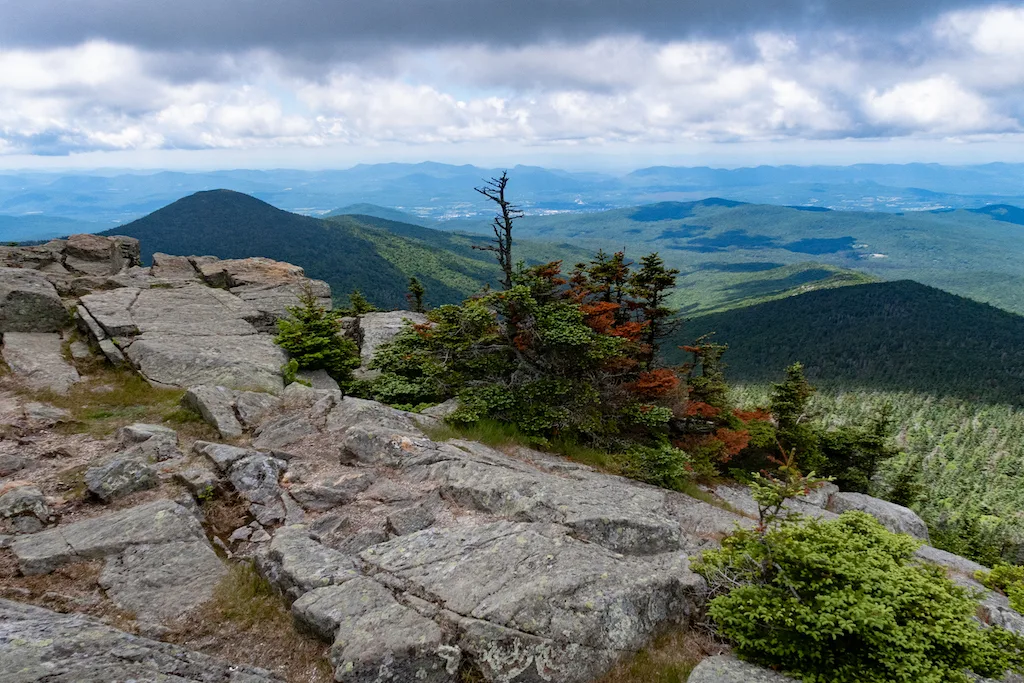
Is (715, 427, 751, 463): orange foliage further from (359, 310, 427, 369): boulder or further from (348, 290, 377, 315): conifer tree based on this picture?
→ (348, 290, 377, 315): conifer tree

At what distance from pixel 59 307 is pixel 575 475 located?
21.3 m

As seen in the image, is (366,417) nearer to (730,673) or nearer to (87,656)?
(87,656)

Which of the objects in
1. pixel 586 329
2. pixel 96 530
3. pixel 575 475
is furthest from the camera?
pixel 586 329

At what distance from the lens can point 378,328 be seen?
28266mm

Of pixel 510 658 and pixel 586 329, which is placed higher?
pixel 586 329

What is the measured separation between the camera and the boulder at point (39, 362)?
51.2 ft

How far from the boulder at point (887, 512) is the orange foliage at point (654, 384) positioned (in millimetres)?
8957

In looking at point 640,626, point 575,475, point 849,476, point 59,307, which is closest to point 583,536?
point 640,626

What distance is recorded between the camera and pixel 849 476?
3200cm

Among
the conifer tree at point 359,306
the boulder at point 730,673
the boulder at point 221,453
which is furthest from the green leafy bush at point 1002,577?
the conifer tree at point 359,306

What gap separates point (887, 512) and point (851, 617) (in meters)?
21.6

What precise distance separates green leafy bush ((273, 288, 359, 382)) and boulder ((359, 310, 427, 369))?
217cm

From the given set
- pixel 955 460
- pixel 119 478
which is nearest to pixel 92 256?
pixel 119 478

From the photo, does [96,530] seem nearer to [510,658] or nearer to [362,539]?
[362,539]
